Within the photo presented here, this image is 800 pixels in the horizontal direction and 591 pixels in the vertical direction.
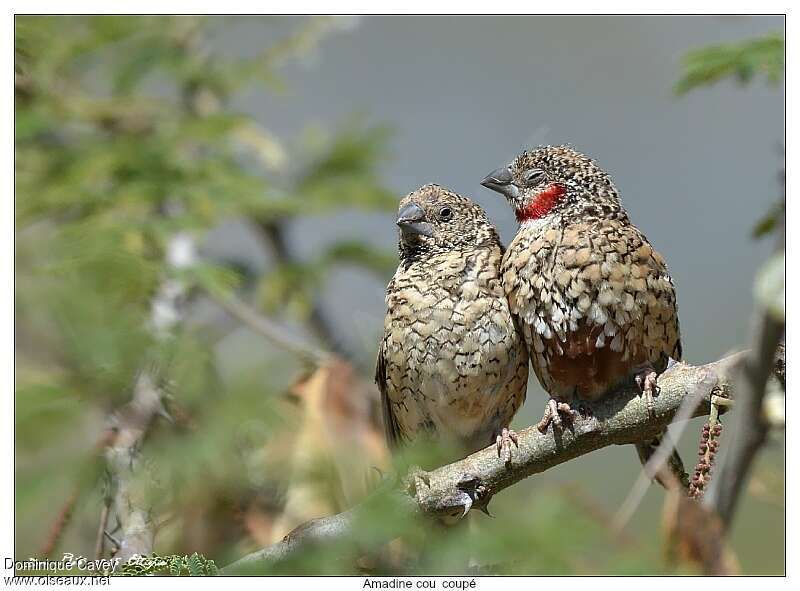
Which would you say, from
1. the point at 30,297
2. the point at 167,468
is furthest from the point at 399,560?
the point at 30,297

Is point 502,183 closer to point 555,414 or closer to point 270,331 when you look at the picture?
point 555,414

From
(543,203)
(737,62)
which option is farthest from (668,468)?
(737,62)

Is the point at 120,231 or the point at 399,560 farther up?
the point at 120,231

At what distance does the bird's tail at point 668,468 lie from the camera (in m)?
2.54

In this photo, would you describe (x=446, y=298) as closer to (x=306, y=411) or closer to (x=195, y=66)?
(x=306, y=411)

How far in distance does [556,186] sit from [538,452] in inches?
39.6

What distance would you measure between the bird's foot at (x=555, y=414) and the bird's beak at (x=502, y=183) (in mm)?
897

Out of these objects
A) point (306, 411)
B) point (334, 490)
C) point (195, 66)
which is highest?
point (195, 66)

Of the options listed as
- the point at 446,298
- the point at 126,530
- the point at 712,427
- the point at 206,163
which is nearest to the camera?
the point at 712,427

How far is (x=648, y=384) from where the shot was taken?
2.73m

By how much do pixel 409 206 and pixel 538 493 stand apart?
5.87ft

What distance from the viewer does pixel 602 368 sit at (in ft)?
9.79

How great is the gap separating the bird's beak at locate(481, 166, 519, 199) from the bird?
18cm

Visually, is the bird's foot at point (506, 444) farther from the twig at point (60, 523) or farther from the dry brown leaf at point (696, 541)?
the twig at point (60, 523)
